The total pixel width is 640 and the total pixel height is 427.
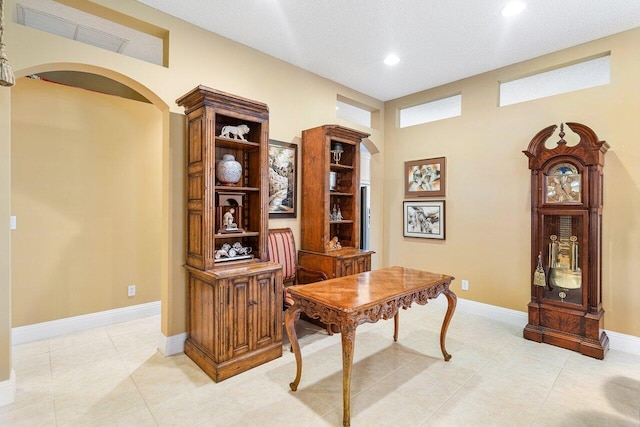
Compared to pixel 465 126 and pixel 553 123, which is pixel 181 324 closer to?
pixel 465 126

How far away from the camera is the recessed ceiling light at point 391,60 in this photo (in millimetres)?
3672

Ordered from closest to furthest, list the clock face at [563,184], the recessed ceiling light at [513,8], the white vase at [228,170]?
the recessed ceiling light at [513,8]
the white vase at [228,170]
the clock face at [563,184]

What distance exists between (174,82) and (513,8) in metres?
3.14

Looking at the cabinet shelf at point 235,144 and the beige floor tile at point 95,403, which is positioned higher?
the cabinet shelf at point 235,144

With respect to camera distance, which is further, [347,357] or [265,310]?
[265,310]

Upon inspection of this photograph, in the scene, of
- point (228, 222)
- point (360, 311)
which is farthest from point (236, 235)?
point (360, 311)

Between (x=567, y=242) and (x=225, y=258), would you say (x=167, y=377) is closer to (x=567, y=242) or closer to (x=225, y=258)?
(x=225, y=258)

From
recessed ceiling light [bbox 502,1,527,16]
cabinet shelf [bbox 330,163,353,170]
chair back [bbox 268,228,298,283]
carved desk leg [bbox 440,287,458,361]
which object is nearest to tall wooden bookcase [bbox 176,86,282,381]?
chair back [bbox 268,228,298,283]

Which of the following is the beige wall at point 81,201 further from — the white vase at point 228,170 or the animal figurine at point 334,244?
the animal figurine at point 334,244

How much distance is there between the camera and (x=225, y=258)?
2.99m

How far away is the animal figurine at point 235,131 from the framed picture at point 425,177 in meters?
2.79

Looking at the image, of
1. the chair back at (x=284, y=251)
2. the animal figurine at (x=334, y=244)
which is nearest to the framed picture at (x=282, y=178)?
the chair back at (x=284, y=251)

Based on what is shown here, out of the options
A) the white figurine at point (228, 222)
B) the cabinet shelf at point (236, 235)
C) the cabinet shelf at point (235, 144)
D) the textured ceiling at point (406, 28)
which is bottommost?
the cabinet shelf at point (236, 235)

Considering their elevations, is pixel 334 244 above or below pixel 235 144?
below
